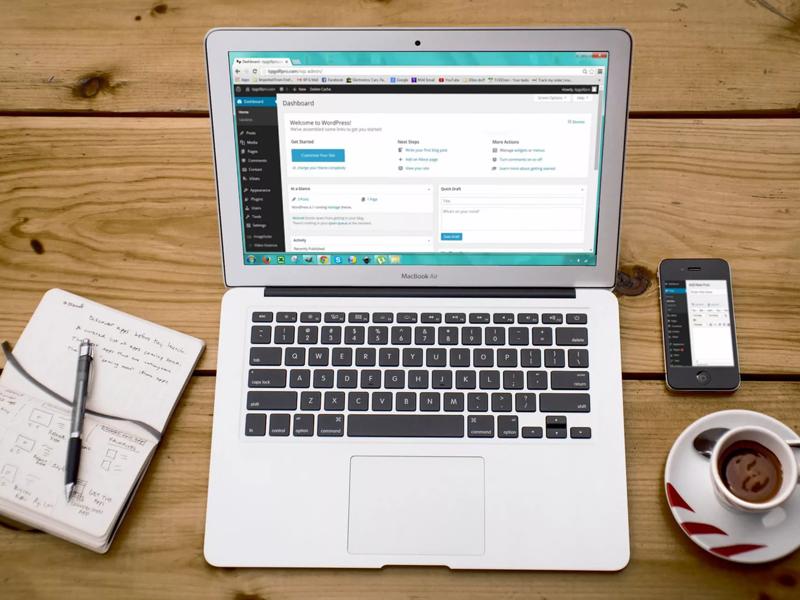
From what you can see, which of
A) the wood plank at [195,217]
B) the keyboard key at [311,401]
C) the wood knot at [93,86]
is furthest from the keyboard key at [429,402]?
the wood knot at [93,86]

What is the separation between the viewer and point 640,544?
70 cm

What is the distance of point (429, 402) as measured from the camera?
719 millimetres

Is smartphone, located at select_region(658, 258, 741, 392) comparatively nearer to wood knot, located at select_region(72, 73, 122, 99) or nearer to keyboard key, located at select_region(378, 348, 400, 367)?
keyboard key, located at select_region(378, 348, 400, 367)

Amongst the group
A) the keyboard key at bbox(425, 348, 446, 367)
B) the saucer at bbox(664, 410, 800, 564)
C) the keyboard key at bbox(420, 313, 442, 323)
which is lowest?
the saucer at bbox(664, 410, 800, 564)

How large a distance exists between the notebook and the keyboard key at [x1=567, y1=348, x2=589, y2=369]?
41 cm

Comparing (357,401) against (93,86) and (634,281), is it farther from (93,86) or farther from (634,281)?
(93,86)

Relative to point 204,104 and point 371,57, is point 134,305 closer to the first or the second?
point 204,104

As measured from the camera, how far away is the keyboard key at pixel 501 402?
71cm

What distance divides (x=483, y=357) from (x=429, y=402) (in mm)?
76

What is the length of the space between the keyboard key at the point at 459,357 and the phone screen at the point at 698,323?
0.74 feet

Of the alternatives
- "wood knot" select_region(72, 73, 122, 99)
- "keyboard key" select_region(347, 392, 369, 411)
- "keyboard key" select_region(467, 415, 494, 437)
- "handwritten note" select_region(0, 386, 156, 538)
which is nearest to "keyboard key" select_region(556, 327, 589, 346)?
"keyboard key" select_region(467, 415, 494, 437)

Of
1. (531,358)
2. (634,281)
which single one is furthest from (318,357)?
(634,281)

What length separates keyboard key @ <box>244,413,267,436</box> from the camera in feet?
2.33

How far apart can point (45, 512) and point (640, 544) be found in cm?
60
